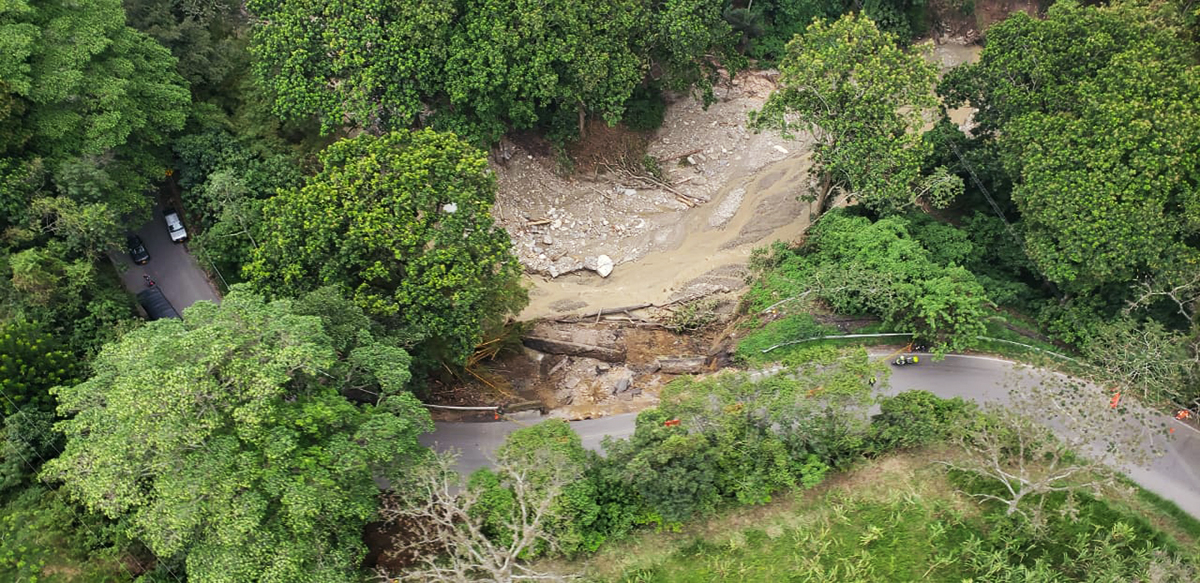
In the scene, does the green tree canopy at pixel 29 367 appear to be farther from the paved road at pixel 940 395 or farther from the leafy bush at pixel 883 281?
the leafy bush at pixel 883 281

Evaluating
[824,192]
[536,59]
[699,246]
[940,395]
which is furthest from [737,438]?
[536,59]

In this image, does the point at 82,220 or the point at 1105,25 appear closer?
the point at 82,220

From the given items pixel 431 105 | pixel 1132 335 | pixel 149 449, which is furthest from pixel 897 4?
pixel 149 449

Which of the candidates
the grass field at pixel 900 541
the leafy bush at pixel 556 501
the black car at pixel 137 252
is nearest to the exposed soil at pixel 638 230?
the leafy bush at pixel 556 501

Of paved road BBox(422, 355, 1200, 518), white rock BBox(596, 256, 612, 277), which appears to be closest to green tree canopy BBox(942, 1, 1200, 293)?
paved road BBox(422, 355, 1200, 518)

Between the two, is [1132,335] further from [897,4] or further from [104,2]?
[104,2]
